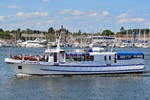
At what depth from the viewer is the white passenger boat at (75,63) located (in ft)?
190

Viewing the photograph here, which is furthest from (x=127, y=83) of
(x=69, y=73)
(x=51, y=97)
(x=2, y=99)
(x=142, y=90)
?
(x=2, y=99)

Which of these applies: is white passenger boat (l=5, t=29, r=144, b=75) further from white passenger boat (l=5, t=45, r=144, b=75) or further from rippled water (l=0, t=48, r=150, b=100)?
rippled water (l=0, t=48, r=150, b=100)

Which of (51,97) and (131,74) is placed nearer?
(51,97)

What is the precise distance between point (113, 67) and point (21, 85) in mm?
16301

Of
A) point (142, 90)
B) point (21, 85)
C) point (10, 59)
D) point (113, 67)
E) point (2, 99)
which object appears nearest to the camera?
point (2, 99)

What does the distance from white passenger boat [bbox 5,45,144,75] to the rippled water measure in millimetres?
1096

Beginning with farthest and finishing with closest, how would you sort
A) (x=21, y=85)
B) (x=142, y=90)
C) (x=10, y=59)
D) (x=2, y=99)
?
1. (x=10, y=59)
2. (x=21, y=85)
3. (x=142, y=90)
4. (x=2, y=99)

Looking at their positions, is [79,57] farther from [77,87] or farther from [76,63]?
[77,87]

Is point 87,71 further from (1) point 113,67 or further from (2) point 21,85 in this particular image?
(2) point 21,85

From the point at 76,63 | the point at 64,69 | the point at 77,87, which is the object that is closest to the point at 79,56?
the point at 76,63

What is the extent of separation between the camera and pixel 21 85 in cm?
5219

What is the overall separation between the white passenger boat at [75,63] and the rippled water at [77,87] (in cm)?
110

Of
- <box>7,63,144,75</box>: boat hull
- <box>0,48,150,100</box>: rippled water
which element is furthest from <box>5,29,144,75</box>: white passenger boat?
<box>0,48,150,100</box>: rippled water

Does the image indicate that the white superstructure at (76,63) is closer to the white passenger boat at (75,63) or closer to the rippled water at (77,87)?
the white passenger boat at (75,63)
